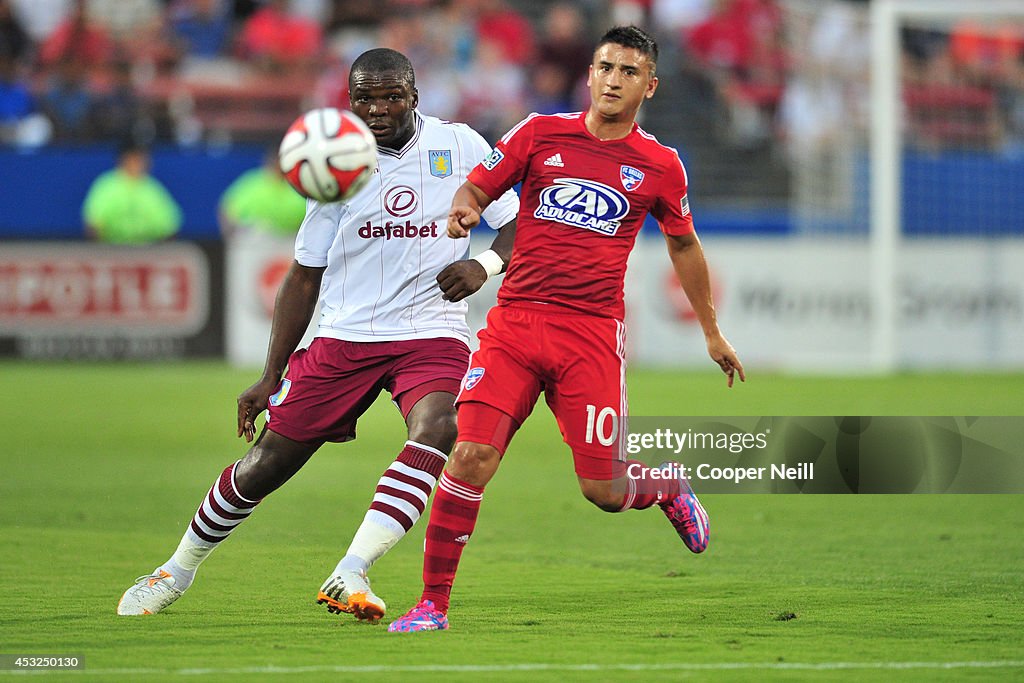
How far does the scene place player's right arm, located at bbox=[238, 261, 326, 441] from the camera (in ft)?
21.4

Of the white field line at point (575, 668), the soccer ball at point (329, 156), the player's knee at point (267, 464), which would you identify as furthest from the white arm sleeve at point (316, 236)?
the white field line at point (575, 668)

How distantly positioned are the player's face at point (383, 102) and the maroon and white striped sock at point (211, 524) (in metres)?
1.47

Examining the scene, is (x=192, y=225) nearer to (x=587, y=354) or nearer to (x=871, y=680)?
(x=587, y=354)

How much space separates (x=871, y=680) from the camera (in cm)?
523

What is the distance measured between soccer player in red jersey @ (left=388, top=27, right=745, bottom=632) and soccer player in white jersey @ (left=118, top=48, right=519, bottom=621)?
0.65ft

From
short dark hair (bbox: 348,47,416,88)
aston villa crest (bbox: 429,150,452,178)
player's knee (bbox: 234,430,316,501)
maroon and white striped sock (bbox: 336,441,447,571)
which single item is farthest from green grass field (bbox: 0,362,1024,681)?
short dark hair (bbox: 348,47,416,88)

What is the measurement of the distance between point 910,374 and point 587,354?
12.9 m

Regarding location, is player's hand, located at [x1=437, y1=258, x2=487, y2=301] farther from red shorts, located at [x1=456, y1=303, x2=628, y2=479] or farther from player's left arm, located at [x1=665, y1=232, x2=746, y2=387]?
player's left arm, located at [x1=665, y1=232, x2=746, y2=387]

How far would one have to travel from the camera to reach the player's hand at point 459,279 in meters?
6.22

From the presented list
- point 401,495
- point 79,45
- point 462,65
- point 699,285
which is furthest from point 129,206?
point 401,495

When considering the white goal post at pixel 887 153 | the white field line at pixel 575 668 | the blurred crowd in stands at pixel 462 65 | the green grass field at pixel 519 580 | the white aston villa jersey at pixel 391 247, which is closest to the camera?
the white field line at pixel 575 668

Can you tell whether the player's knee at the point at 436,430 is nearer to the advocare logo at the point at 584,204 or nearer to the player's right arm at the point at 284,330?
A: the player's right arm at the point at 284,330

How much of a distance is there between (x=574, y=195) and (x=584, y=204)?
0.05m

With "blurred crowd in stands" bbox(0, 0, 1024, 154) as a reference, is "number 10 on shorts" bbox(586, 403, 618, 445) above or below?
below
